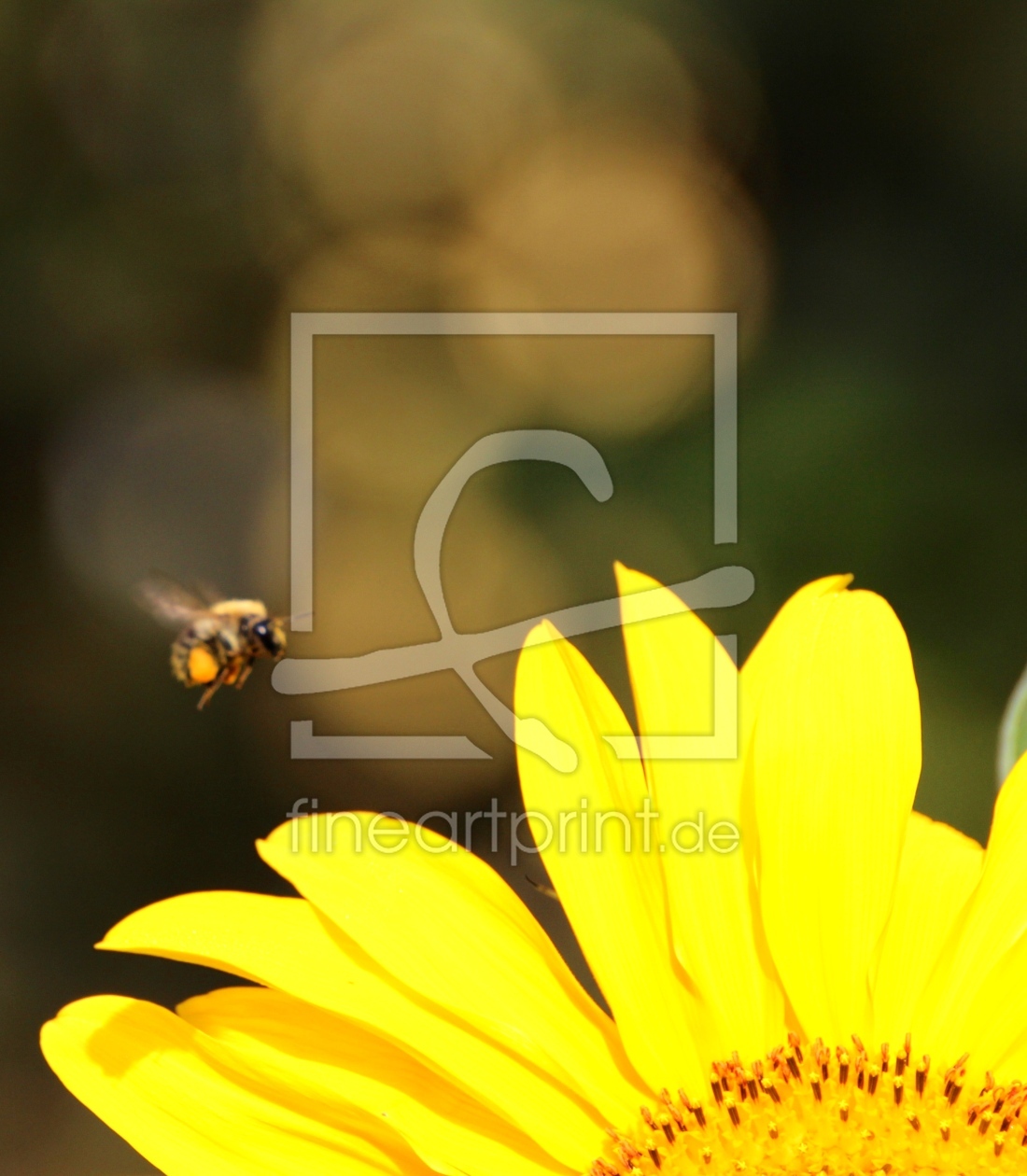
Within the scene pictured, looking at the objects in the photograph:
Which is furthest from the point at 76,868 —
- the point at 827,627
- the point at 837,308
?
the point at 827,627

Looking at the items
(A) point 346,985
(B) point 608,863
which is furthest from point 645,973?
(A) point 346,985

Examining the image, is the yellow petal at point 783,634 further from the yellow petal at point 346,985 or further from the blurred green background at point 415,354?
the blurred green background at point 415,354

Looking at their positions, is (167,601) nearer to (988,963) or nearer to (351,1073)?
(351,1073)

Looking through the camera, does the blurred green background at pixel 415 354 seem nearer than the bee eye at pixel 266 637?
No

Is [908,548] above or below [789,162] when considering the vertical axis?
below

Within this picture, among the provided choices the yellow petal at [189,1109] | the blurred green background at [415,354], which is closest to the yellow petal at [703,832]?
the yellow petal at [189,1109]

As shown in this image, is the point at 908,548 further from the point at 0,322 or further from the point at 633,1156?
the point at 0,322
